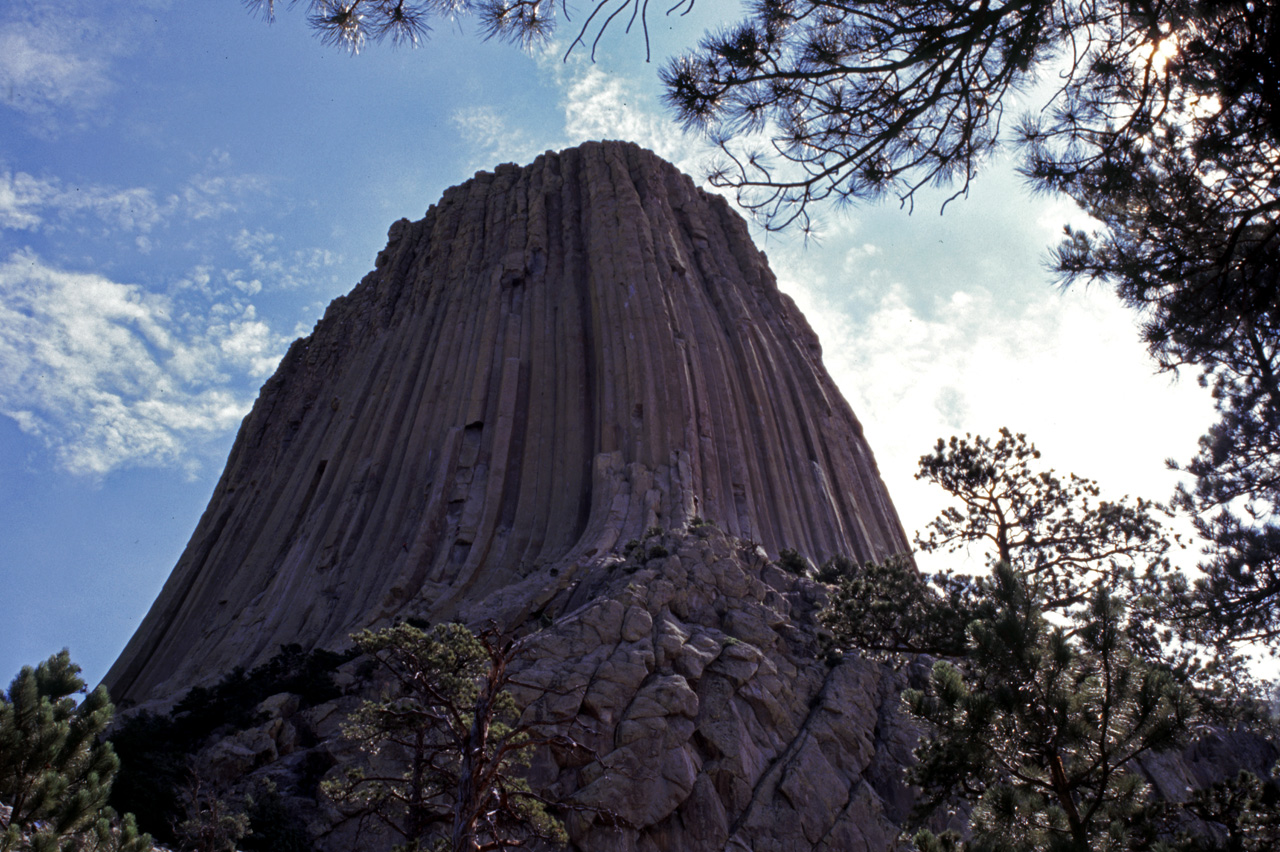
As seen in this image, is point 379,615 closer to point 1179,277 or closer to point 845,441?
point 845,441

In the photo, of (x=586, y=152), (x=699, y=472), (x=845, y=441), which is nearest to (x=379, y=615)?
(x=699, y=472)

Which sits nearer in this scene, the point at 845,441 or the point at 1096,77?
the point at 1096,77

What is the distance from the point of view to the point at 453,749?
30.9 ft

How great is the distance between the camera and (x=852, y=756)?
1444 centimetres

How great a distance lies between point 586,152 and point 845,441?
779 inches

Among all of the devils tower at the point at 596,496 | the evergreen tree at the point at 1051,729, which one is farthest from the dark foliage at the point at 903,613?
the devils tower at the point at 596,496

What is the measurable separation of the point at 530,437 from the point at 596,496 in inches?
193

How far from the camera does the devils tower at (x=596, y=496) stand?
47.2 ft

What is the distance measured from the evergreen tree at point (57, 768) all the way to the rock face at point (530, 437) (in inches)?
494

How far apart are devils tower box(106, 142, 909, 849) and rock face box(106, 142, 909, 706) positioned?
13 cm

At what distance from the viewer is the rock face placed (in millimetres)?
25906

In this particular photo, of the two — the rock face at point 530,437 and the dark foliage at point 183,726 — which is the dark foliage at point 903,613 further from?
the rock face at point 530,437

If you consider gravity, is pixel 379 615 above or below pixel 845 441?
below

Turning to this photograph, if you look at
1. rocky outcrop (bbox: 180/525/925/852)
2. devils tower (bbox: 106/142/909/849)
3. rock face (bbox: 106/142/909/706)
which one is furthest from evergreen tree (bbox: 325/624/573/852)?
rock face (bbox: 106/142/909/706)
